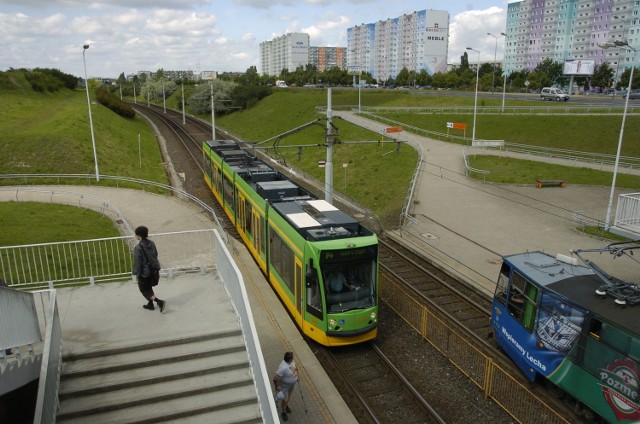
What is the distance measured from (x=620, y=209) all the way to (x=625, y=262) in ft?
6.62

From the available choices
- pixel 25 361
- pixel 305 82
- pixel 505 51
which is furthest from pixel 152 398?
pixel 505 51

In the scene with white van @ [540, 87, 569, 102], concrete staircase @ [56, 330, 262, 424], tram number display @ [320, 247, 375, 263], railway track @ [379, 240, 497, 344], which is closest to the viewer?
concrete staircase @ [56, 330, 262, 424]

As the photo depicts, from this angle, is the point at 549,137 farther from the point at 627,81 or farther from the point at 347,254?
the point at 627,81

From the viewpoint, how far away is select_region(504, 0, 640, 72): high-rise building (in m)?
102

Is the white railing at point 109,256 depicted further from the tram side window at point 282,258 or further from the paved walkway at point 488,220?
the paved walkway at point 488,220

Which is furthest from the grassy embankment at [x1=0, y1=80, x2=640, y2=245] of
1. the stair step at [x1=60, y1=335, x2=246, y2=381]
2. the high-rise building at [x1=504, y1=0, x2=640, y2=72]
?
the high-rise building at [x1=504, y1=0, x2=640, y2=72]

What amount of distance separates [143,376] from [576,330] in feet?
26.4

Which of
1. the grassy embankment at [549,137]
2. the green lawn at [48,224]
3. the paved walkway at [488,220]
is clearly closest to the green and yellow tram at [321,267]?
the paved walkway at [488,220]

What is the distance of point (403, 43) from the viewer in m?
157

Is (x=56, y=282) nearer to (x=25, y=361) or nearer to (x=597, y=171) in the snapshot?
(x=25, y=361)

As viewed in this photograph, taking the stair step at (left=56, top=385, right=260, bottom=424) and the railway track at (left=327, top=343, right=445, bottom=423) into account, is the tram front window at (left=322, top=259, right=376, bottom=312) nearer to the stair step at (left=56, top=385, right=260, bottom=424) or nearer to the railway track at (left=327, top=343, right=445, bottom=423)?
the railway track at (left=327, top=343, right=445, bottom=423)

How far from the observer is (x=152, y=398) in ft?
23.8

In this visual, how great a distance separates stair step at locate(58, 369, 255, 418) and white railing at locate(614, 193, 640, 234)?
16648 millimetres

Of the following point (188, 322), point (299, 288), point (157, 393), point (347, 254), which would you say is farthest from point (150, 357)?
point (347, 254)
